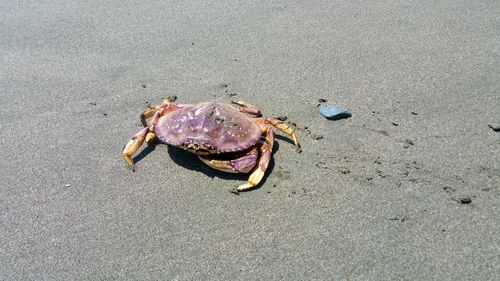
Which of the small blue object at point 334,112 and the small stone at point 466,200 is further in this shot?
the small blue object at point 334,112

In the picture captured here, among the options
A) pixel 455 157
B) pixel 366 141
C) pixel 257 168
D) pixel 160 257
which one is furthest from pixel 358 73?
pixel 160 257

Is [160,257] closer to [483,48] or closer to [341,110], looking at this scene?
[341,110]

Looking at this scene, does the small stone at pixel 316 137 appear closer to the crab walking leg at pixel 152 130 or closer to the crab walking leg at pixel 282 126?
the crab walking leg at pixel 282 126

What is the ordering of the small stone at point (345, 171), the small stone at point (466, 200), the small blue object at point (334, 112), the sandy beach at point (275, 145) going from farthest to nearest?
1. the small blue object at point (334, 112)
2. the small stone at point (345, 171)
3. the small stone at point (466, 200)
4. the sandy beach at point (275, 145)

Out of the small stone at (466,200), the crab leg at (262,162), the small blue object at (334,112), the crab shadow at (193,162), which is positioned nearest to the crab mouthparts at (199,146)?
the crab shadow at (193,162)

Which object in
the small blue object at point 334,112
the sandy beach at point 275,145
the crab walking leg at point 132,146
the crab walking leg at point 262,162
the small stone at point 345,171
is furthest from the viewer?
the small blue object at point 334,112

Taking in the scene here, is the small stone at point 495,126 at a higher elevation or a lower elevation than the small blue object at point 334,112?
higher

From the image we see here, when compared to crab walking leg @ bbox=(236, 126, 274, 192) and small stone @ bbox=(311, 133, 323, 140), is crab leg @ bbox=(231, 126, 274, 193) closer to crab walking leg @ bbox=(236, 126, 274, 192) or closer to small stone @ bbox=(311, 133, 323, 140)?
crab walking leg @ bbox=(236, 126, 274, 192)
